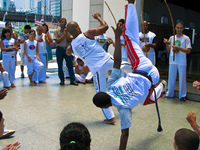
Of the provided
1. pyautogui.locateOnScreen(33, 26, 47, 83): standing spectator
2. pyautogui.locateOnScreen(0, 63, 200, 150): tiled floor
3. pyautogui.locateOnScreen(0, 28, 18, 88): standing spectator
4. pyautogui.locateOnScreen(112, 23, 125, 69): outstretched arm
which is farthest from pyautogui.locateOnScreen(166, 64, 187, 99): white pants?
pyautogui.locateOnScreen(0, 28, 18, 88): standing spectator

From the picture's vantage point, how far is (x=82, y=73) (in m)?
8.16

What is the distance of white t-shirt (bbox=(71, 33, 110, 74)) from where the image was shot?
4.04 meters

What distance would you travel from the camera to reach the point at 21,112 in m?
4.64

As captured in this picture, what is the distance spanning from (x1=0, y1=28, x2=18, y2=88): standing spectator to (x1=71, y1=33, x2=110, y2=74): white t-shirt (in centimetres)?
363

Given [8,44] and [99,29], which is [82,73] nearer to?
[8,44]

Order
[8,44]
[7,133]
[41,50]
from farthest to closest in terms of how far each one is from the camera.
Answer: [41,50]
[8,44]
[7,133]

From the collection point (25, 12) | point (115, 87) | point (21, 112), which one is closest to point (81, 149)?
point (115, 87)

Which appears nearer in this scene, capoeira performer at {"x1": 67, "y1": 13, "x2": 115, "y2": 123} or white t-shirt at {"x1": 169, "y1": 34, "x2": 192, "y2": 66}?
capoeira performer at {"x1": 67, "y1": 13, "x2": 115, "y2": 123}

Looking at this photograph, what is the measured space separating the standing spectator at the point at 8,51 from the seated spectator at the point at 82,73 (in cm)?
214

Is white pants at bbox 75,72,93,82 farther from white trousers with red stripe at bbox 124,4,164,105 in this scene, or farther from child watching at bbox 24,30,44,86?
white trousers with red stripe at bbox 124,4,164,105

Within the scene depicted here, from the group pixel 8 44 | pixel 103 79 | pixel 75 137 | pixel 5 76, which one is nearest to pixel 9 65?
pixel 8 44

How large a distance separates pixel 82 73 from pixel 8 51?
256cm

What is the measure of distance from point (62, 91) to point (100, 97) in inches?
160

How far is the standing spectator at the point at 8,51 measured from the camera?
6.88 meters
